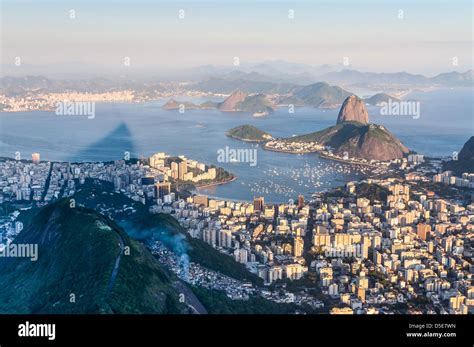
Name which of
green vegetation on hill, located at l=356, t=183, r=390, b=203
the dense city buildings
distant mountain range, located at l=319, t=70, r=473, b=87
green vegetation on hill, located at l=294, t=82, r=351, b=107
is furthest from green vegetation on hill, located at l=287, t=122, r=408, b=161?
distant mountain range, located at l=319, t=70, r=473, b=87

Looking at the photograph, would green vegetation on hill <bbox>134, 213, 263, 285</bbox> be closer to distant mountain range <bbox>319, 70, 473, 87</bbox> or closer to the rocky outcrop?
the rocky outcrop

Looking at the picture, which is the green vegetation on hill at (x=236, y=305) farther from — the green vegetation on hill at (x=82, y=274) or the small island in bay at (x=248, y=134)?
the small island in bay at (x=248, y=134)

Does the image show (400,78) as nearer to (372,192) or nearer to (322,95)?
(322,95)

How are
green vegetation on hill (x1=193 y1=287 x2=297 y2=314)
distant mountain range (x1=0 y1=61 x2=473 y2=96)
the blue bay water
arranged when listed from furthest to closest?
distant mountain range (x1=0 y1=61 x2=473 y2=96)
the blue bay water
green vegetation on hill (x1=193 y1=287 x2=297 y2=314)

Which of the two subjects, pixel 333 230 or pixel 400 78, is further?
pixel 400 78

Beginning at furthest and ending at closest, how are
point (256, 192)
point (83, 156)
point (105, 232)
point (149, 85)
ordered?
point (149, 85) → point (83, 156) → point (256, 192) → point (105, 232)

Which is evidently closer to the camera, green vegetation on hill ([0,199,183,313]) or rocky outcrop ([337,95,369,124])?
green vegetation on hill ([0,199,183,313])

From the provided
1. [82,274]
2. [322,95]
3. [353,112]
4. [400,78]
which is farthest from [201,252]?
[400,78]

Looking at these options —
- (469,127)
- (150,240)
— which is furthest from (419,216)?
(469,127)
